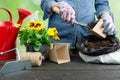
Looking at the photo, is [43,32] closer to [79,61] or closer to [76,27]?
[79,61]

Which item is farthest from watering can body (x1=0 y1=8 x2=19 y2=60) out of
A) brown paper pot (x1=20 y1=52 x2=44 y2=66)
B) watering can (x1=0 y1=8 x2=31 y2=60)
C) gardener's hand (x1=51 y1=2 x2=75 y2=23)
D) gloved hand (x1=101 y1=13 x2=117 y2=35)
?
gloved hand (x1=101 y1=13 x2=117 y2=35)

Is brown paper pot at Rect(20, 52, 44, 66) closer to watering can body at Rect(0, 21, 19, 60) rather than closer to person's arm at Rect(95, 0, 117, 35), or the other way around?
watering can body at Rect(0, 21, 19, 60)

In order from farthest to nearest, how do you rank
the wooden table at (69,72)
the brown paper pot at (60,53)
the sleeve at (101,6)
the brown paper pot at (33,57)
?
the sleeve at (101,6), the brown paper pot at (60,53), the brown paper pot at (33,57), the wooden table at (69,72)

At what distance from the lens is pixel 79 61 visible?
1335mm

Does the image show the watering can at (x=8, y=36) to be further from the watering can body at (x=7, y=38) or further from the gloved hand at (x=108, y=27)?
the gloved hand at (x=108, y=27)

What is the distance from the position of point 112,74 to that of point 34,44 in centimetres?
39

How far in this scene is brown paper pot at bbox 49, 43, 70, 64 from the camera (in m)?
1.30

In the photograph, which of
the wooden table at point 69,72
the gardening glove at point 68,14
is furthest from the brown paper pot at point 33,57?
the gardening glove at point 68,14

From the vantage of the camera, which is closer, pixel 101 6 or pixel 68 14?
pixel 68 14

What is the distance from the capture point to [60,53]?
52.4 inches

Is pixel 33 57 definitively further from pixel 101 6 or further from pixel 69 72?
pixel 101 6

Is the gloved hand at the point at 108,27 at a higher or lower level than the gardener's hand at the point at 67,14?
lower

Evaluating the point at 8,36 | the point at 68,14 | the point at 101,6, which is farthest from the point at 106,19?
the point at 8,36

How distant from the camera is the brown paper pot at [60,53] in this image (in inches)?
51.0
